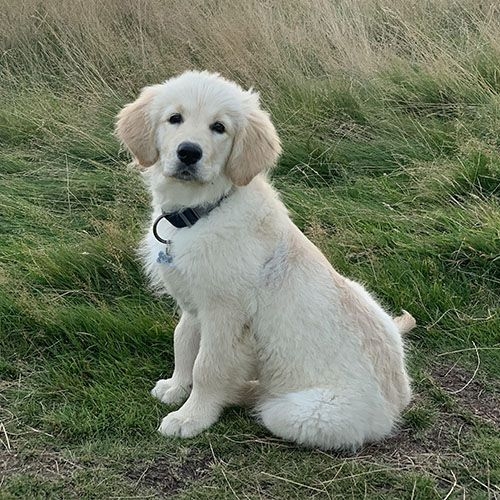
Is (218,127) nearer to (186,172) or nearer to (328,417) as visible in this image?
(186,172)

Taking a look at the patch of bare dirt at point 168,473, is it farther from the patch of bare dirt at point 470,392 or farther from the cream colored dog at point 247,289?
the patch of bare dirt at point 470,392

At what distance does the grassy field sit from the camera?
2.59m

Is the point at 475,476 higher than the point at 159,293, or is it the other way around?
the point at 159,293

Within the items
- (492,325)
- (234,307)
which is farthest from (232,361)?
(492,325)

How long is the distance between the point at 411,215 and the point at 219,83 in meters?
1.83

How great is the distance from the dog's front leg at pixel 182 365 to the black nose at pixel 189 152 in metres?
0.64

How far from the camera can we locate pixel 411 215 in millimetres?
4105

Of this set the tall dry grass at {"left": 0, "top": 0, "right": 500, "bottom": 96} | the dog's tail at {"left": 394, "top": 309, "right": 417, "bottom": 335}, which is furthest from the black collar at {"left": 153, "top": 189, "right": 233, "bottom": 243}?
the tall dry grass at {"left": 0, "top": 0, "right": 500, "bottom": 96}

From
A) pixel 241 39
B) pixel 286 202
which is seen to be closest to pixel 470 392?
pixel 286 202

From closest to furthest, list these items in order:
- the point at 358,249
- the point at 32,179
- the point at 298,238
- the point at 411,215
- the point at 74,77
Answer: the point at 298,238 < the point at 358,249 < the point at 411,215 < the point at 32,179 < the point at 74,77

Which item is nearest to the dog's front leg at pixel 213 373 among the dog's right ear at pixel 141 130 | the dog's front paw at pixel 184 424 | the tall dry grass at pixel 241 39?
the dog's front paw at pixel 184 424

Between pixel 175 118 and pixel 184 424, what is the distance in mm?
1109

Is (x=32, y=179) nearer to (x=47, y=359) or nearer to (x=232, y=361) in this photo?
(x=47, y=359)

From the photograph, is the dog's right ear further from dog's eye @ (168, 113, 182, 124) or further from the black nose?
the black nose
